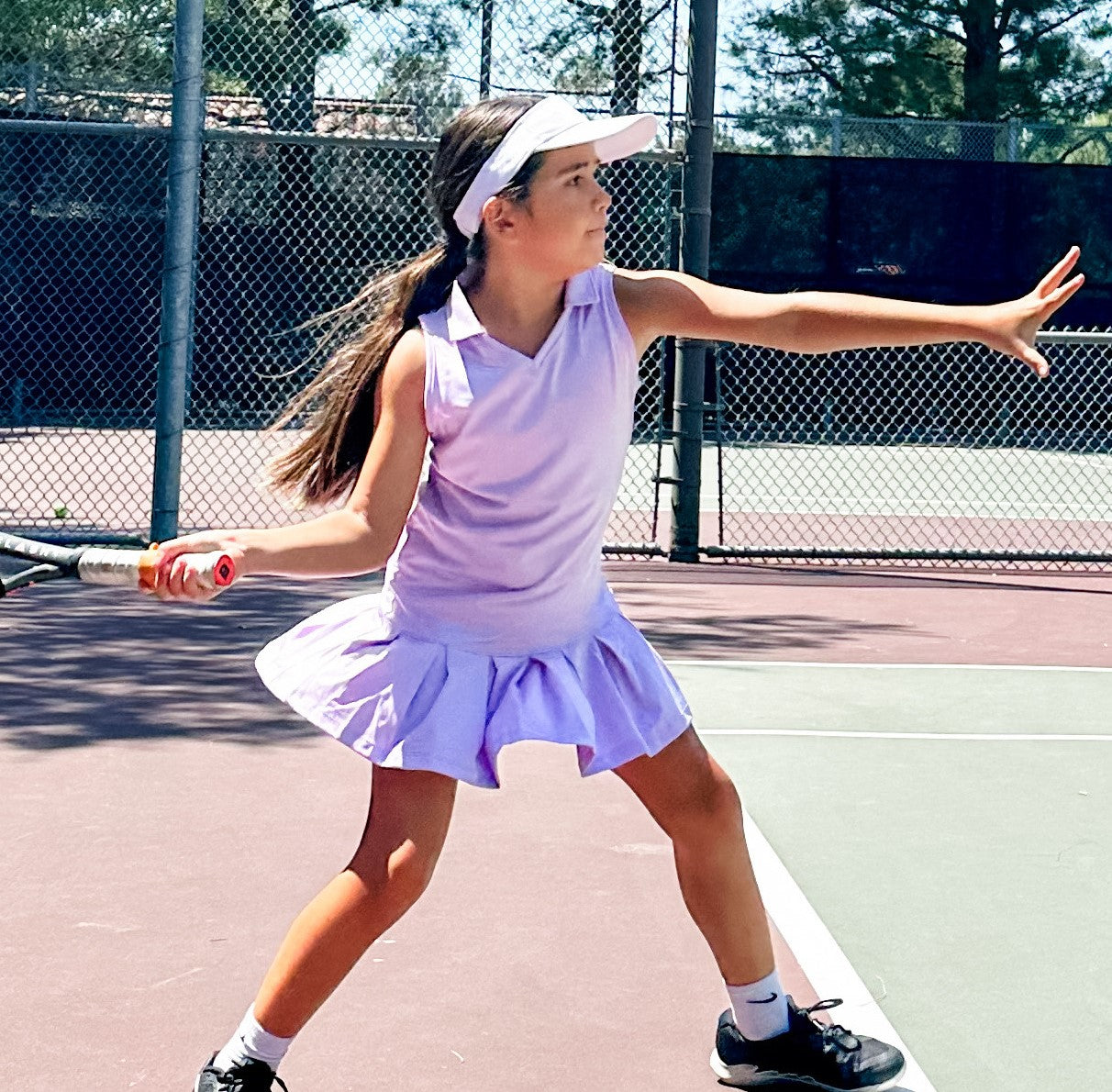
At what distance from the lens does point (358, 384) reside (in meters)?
3.10

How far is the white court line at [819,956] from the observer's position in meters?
3.50

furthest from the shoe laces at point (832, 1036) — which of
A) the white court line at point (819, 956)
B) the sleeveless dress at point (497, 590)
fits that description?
the sleeveless dress at point (497, 590)

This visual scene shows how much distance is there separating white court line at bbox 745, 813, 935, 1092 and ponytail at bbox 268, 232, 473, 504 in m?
1.39

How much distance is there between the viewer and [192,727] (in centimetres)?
591

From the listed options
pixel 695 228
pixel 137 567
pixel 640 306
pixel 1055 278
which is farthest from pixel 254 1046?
pixel 695 228

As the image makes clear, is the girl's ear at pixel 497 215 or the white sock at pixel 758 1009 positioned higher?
the girl's ear at pixel 497 215

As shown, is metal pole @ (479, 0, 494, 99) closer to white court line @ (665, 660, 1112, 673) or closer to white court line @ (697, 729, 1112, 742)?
white court line @ (665, 660, 1112, 673)

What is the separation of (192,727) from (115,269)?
→ 12.5 m

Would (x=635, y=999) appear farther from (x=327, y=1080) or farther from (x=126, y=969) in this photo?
(x=126, y=969)

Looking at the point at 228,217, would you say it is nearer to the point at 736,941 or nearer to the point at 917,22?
the point at 917,22

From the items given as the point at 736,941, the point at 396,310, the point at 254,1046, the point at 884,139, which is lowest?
the point at 254,1046

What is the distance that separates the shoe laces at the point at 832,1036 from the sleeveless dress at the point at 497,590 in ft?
2.03

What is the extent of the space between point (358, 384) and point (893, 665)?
4.59m

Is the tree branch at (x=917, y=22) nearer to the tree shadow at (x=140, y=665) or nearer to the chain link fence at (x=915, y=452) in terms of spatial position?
the chain link fence at (x=915, y=452)
